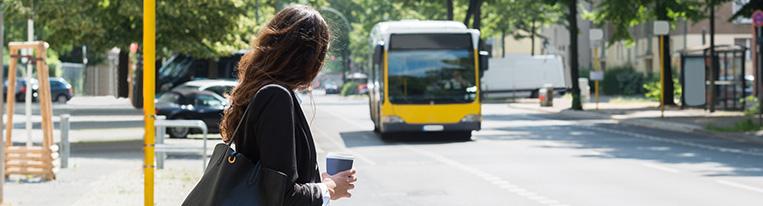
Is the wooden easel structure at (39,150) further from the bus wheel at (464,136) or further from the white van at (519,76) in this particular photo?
the white van at (519,76)

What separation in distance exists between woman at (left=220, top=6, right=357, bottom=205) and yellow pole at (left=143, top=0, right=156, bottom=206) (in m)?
5.69

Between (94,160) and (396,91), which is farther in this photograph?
(396,91)

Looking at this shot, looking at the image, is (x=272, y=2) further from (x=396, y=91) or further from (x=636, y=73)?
(x=636, y=73)

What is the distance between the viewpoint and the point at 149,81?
33.4 ft

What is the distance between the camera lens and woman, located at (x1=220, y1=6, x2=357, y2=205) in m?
4.15

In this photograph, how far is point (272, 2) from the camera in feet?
153

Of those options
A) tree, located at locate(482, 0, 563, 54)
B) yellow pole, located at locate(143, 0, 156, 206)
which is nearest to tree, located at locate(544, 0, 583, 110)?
tree, located at locate(482, 0, 563, 54)

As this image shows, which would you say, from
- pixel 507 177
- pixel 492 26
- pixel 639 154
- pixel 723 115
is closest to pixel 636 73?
pixel 492 26

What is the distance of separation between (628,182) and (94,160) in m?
9.13

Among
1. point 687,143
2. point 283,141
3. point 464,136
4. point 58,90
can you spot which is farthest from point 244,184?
point 58,90

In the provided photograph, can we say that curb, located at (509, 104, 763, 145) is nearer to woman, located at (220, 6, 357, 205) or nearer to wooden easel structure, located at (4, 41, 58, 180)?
wooden easel structure, located at (4, 41, 58, 180)

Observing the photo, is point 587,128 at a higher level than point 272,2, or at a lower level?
lower

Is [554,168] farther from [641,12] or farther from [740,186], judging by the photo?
[641,12]

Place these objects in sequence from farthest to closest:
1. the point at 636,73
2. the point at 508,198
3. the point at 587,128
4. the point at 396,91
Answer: the point at 636,73
the point at 587,128
the point at 396,91
the point at 508,198
